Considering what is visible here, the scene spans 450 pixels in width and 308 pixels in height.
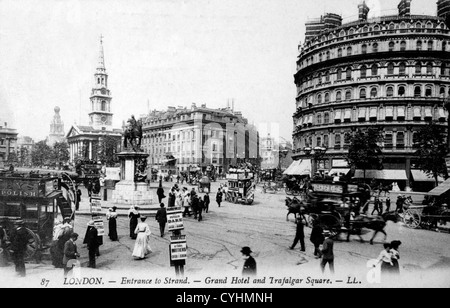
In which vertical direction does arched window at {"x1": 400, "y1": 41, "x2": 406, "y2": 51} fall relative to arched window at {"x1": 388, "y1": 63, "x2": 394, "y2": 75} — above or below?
above

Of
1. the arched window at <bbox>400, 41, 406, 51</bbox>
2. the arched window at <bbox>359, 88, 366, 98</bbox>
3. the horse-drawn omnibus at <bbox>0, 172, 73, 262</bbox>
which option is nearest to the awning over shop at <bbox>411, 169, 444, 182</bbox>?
the arched window at <bbox>359, 88, 366, 98</bbox>

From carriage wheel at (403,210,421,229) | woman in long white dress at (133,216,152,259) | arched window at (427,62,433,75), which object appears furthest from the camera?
arched window at (427,62,433,75)

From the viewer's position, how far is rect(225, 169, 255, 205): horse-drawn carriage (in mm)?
24203

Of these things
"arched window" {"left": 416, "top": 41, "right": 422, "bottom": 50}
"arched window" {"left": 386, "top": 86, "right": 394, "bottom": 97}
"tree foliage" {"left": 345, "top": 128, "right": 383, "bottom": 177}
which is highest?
"arched window" {"left": 416, "top": 41, "right": 422, "bottom": 50}

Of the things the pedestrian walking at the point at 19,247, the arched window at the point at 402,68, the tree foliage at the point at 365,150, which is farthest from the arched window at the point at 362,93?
the pedestrian walking at the point at 19,247

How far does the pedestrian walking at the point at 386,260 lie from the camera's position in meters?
7.61

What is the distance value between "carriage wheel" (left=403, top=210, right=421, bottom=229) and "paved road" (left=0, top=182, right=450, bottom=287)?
2.55 ft

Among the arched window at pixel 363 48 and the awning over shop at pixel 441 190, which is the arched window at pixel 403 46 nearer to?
the arched window at pixel 363 48

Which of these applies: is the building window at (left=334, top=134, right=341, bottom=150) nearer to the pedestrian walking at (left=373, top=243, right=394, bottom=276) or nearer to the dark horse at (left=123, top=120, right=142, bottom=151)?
the dark horse at (left=123, top=120, right=142, bottom=151)

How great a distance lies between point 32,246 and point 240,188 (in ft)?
56.2

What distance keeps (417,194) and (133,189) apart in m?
25.5

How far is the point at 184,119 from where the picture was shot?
2474 inches

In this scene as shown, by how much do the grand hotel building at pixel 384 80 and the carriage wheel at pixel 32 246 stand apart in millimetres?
30224

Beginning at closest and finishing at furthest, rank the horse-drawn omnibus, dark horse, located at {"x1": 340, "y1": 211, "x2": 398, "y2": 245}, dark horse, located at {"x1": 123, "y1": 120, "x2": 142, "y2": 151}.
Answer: the horse-drawn omnibus
dark horse, located at {"x1": 340, "y1": 211, "x2": 398, "y2": 245}
dark horse, located at {"x1": 123, "y1": 120, "x2": 142, "y2": 151}
